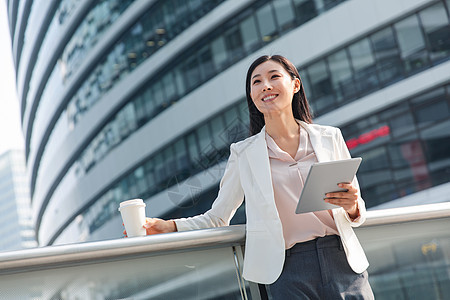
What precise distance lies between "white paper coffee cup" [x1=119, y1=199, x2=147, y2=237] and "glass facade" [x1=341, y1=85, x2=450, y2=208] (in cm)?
1832

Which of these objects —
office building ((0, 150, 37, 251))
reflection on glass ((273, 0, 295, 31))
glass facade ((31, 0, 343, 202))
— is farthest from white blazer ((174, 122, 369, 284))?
office building ((0, 150, 37, 251))

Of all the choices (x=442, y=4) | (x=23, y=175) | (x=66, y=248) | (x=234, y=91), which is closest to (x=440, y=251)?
(x=66, y=248)

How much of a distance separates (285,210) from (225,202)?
1.26 feet

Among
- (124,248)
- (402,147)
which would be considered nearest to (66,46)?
(402,147)

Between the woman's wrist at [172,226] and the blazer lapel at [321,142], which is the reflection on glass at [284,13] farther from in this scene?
the woman's wrist at [172,226]

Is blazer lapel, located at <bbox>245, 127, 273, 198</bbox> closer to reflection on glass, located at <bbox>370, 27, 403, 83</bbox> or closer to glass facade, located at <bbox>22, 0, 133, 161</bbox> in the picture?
reflection on glass, located at <bbox>370, 27, 403, 83</bbox>

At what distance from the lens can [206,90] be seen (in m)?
25.4

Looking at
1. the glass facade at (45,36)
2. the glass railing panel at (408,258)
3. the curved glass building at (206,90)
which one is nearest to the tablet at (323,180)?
the glass railing panel at (408,258)

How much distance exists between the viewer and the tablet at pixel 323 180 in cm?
255

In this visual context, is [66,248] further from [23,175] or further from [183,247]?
[23,175]

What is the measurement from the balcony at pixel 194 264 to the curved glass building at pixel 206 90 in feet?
26.4

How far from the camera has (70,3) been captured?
34.8 m

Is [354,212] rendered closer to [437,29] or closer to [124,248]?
[124,248]

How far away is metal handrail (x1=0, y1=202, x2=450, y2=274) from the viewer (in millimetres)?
2613
